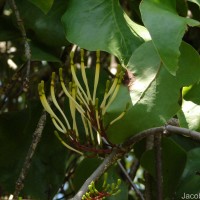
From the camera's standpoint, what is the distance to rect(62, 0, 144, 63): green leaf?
110 centimetres

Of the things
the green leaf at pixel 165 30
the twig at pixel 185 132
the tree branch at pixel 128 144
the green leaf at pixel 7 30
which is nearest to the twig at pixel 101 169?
the tree branch at pixel 128 144

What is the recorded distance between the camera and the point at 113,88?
3.43 ft

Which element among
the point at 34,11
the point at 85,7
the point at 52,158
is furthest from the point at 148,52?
the point at 52,158

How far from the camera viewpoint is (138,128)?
106cm

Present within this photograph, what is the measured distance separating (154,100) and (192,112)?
0.26 feet

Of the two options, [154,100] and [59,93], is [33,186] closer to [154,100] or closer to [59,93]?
[59,93]

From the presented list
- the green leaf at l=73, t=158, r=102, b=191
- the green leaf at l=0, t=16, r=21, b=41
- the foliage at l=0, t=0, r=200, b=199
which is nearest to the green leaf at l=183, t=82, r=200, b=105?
the foliage at l=0, t=0, r=200, b=199

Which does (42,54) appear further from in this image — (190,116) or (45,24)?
(190,116)

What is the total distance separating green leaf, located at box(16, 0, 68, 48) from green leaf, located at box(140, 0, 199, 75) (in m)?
0.31

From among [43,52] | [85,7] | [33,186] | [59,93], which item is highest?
[85,7]

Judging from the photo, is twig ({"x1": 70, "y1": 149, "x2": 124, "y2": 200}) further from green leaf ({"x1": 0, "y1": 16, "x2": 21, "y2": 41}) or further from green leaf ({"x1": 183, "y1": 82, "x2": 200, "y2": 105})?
green leaf ({"x1": 0, "y1": 16, "x2": 21, "y2": 41})

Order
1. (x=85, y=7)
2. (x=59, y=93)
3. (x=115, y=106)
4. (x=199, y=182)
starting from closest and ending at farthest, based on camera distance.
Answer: (x=115, y=106), (x=85, y=7), (x=199, y=182), (x=59, y=93)

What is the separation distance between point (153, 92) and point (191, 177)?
14.5 inches

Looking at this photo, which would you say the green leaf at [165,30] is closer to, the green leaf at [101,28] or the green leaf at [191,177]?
the green leaf at [101,28]
